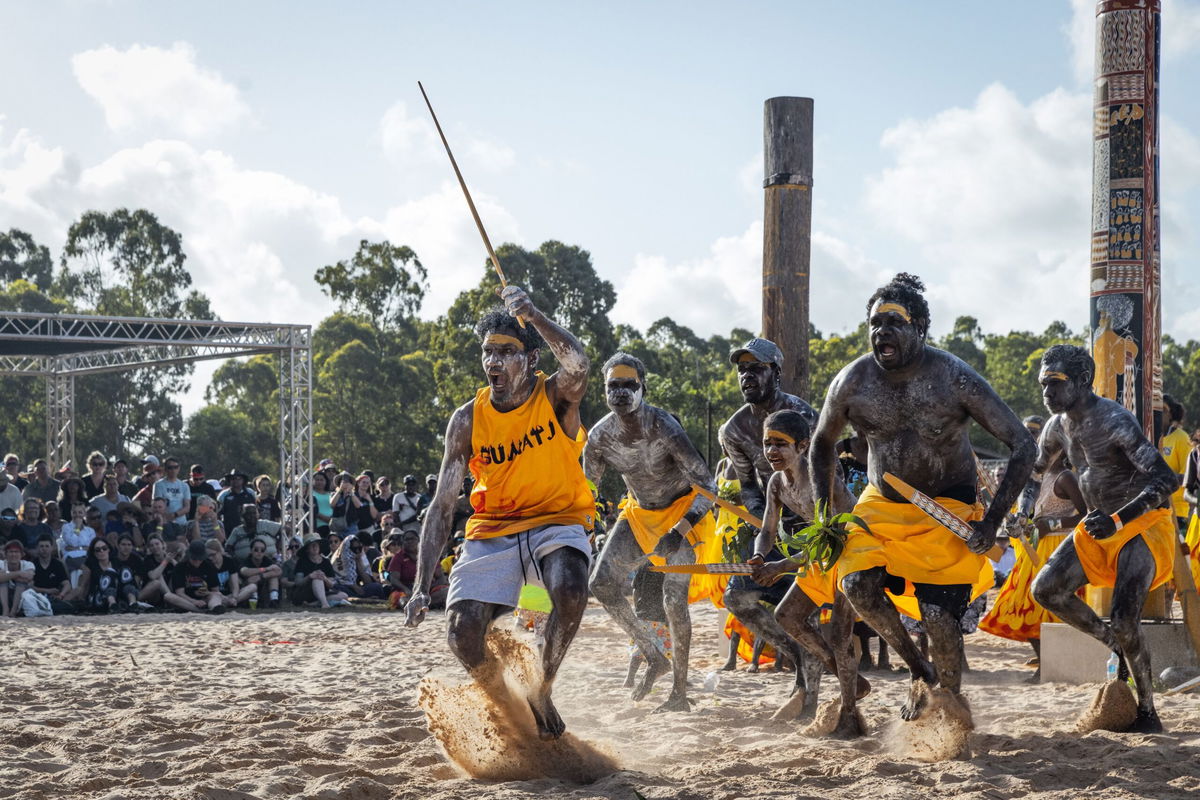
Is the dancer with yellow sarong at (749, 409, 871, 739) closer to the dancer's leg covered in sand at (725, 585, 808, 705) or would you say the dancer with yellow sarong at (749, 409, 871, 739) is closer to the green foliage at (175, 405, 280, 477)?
the dancer's leg covered in sand at (725, 585, 808, 705)

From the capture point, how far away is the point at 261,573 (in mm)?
15641

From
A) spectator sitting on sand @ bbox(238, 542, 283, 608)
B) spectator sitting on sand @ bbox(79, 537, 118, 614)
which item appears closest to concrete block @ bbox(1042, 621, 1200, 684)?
spectator sitting on sand @ bbox(238, 542, 283, 608)

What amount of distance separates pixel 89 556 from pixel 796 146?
31.1ft

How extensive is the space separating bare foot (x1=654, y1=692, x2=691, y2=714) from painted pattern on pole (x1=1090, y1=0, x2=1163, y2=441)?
3.21 m

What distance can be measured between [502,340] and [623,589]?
270cm

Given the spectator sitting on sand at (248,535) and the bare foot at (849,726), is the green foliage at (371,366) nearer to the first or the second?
the spectator sitting on sand at (248,535)

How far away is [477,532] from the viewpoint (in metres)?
5.71

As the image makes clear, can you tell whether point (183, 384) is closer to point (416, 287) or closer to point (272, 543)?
point (416, 287)

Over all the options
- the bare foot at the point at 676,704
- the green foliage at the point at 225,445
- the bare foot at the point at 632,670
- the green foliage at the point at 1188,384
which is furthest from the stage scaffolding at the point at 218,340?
the green foliage at the point at 1188,384

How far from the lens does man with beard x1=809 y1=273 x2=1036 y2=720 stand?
567 centimetres

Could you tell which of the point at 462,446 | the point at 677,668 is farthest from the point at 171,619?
the point at 462,446

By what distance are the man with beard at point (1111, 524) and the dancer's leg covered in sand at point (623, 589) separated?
2286 mm

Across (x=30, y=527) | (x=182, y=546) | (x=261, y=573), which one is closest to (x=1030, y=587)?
(x=261, y=573)

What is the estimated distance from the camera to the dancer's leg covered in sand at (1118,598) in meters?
6.11
